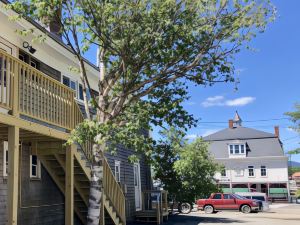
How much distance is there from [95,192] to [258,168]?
44.4 meters

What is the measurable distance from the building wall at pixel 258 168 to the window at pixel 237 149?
1020 mm

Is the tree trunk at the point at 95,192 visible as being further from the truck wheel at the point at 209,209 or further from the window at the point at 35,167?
the truck wheel at the point at 209,209

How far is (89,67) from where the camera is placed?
1673cm

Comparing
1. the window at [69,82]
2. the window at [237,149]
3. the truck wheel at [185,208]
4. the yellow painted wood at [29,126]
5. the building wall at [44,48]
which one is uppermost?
the building wall at [44,48]

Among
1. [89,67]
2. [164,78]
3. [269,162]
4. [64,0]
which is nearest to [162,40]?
[164,78]

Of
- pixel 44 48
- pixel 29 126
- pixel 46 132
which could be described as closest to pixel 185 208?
pixel 44 48

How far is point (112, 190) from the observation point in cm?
1412

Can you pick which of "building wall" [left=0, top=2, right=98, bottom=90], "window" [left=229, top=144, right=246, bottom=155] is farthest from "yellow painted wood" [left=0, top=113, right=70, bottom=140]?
"window" [left=229, top=144, right=246, bottom=155]

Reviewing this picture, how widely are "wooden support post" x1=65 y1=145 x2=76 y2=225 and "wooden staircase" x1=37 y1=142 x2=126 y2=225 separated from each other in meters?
0.42

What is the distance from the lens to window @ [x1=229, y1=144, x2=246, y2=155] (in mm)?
53697

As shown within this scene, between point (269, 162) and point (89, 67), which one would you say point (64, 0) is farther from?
point (269, 162)

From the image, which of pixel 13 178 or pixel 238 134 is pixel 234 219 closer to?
pixel 13 178

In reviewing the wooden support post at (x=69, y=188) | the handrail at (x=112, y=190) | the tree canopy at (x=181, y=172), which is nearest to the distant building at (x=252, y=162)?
the tree canopy at (x=181, y=172)

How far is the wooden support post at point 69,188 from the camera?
10.6 metres
